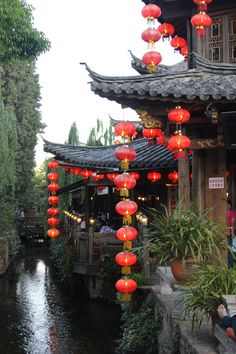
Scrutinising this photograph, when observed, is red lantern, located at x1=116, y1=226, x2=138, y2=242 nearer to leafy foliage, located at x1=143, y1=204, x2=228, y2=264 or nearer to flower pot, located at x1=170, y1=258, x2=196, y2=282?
leafy foliage, located at x1=143, y1=204, x2=228, y2=264

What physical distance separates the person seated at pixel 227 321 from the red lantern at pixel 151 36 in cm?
637

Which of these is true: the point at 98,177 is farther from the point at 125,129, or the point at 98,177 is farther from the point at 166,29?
the point at 125,129

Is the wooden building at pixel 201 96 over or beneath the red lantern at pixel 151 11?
beneath

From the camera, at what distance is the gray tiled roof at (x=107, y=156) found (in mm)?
12913

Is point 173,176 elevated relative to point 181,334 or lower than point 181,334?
elevated

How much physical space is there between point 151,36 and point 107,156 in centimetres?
549

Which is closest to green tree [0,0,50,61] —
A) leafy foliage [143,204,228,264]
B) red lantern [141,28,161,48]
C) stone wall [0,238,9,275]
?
red lantern [141,28,161,48]

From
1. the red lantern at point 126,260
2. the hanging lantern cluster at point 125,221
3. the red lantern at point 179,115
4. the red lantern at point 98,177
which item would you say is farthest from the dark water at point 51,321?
the red lantern at point 179,115

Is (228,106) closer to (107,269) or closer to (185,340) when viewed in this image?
(185,340)

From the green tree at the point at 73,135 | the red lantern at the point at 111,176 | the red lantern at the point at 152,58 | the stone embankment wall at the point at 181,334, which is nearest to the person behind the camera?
the stone embankment wall at the point at 181,334

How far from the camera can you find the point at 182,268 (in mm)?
6383

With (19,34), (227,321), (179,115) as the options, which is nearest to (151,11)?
(179,115)

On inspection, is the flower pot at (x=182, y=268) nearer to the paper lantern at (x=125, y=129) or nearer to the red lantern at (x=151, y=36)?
the paper lantern at (x=125, y=129)

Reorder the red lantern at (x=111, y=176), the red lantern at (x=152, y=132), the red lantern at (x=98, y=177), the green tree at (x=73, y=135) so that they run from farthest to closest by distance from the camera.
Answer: the green tree at (x=73, y=135), the red lantern at (x=98, y=177), the red lantern at (x=111, y=176), the red lantern at (x=152, y=132)
